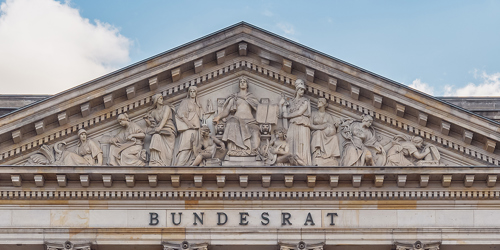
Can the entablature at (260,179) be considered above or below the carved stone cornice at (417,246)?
above

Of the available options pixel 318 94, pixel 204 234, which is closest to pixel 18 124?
pixel 204 234

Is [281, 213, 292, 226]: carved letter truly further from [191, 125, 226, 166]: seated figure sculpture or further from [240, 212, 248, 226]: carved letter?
[191, 125, 226, 166]: seated figure sculpture

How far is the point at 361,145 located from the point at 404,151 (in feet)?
3.87

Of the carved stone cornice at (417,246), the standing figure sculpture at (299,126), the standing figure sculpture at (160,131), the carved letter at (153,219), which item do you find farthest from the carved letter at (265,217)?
the carved stone cornice at (417,246)

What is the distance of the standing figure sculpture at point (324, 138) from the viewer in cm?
3300

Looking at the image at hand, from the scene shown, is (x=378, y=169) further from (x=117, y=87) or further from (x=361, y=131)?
(x=117, y=87)

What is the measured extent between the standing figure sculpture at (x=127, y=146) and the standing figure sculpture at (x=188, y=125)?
39.6 inches

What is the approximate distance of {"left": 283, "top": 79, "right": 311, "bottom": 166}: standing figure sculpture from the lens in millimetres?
32875

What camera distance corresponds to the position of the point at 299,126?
33.3 metres

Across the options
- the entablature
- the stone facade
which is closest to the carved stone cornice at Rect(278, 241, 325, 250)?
the stone facade

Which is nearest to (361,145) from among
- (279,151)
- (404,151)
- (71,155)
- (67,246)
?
(404,151)

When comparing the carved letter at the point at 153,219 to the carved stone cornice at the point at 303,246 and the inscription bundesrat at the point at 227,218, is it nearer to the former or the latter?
the inscription bundesrat at the point at 227,218

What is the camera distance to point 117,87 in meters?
33.2

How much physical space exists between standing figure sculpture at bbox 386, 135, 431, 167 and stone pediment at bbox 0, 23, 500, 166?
0.03m
